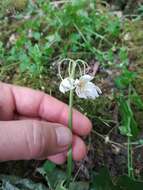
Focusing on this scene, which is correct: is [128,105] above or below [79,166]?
above

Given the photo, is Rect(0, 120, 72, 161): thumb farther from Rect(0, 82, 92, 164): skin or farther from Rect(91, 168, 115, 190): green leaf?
Rect(91, 168, 115, 190): green leaf

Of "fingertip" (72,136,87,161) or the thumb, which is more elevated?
the thumb

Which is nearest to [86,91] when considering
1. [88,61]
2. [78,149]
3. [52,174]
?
[78,149]

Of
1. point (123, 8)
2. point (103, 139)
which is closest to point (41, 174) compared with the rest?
point (103, 139)

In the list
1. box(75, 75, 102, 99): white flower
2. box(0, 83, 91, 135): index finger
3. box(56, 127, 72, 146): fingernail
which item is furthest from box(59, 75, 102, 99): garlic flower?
box(0, 83, 91, 135): index finger

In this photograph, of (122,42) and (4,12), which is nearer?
(122,42)

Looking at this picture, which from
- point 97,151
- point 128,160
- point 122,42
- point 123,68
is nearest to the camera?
point 128,160

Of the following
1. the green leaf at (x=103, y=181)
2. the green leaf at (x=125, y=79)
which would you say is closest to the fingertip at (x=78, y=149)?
the green leaf at (x=103, y=181)

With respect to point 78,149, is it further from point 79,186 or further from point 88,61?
point 88,61

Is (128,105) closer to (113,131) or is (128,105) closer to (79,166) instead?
(113,131)

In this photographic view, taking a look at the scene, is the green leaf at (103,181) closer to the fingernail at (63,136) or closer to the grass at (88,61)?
the grass at (88,61)
